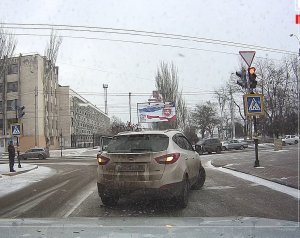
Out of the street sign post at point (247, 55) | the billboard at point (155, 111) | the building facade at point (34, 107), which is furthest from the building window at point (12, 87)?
the street sign post at point (247, 55)

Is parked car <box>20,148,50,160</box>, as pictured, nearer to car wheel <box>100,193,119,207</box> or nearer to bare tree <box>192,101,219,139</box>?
car wheel <box>100,193,119,207</box>

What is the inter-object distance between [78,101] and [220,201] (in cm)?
9087

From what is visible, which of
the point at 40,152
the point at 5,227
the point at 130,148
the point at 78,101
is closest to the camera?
the point at 5,227

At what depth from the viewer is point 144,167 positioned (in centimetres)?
786

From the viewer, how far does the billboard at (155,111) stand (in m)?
49.1

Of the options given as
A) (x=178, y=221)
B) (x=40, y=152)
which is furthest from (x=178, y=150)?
(x=40, y=152)

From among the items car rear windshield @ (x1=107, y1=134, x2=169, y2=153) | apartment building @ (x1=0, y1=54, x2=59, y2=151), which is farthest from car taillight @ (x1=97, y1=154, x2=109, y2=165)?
apartment building @ (x1=0, y1=54, x2=59, y2=151)

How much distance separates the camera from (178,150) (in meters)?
8.48

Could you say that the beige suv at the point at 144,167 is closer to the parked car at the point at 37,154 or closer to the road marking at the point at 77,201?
the road marking at the point at 77,201

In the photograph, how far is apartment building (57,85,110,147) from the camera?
84000mm

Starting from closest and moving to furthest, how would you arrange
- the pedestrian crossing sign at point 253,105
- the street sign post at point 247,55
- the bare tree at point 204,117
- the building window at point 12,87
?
the street sign post at point 247,55
the pedestrian crossing sign at point 253,105
the building window at point 12,87
the bare tree at point 204,117

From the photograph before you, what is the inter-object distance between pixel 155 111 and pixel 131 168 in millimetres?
41433

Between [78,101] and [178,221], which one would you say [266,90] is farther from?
[178,221]

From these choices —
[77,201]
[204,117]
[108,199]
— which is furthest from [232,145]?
[108,199]
